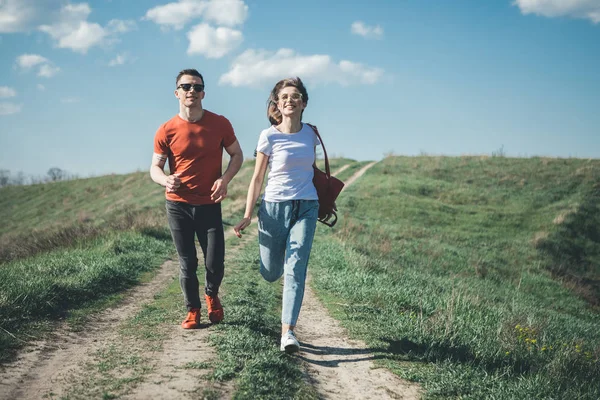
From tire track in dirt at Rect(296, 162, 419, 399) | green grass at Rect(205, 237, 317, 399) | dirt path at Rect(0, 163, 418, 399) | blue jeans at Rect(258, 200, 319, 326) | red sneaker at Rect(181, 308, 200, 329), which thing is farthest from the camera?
red sneaker at Rect(181, 308, 200, 329)

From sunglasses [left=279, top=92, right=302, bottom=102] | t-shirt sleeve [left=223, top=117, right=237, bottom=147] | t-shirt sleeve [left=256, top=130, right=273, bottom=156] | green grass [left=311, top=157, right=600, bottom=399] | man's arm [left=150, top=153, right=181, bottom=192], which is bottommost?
green grass [left=311, top=157, right=600, bottom=399]

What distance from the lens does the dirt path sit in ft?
10.7

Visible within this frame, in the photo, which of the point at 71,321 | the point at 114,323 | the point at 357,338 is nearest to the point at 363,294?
the point at 357,338

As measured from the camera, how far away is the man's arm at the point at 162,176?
172 inches

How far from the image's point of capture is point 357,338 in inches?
194

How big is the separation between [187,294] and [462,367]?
9.31 ft

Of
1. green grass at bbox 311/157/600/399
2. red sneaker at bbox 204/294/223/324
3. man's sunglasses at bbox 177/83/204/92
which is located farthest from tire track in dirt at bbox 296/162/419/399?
man's sunglasses at bbox 177/83/204/92

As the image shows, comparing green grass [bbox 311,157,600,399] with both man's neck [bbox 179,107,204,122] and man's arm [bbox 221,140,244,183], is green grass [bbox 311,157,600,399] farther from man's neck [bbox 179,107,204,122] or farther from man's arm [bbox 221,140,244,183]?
man's neck [bbox 179,107,204,122]

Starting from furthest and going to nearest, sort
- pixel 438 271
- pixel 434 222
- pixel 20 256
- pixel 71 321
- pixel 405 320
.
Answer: pixel 434 222 < pixel 438 271 < pixel 20 256 < pixel 405 320 < pixel 71 321

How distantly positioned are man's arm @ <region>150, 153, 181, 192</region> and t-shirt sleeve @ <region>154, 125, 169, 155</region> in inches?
2.0

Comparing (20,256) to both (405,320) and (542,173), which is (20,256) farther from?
(542,173)

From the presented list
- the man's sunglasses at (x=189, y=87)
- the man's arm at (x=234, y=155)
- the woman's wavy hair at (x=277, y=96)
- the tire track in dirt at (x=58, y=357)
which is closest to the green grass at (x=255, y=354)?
the tire track in dirt at (x=58, y=357)

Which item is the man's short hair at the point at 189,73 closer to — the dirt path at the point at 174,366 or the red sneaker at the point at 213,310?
the red sneaker at the point at 213,310

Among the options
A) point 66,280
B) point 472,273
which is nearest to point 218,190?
point 66,280
